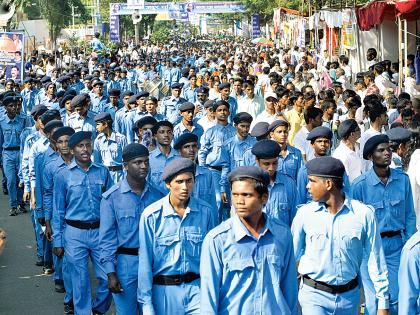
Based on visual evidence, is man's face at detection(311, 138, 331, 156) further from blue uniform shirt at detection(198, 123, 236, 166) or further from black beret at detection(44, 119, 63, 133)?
black beret at detection(44, 119, 63, 133)

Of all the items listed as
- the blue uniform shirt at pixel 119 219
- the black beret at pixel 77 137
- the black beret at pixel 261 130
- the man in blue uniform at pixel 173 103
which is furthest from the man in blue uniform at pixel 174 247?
the man in blue uniform at pixel 173 103

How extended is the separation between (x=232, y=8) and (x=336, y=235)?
6419 centimetres

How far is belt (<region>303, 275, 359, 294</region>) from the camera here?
5844 mm

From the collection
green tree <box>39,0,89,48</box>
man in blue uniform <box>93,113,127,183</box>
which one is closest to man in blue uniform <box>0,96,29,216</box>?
man in blue uniform <box>93,113,127,183</box>

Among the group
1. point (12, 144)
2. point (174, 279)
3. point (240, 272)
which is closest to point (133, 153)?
point (174, 279)

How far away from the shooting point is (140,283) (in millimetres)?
5730

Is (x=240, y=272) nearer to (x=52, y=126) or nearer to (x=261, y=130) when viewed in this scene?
(x=261, y=130)

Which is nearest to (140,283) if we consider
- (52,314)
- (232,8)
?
(52,314)

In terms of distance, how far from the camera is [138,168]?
273 inches

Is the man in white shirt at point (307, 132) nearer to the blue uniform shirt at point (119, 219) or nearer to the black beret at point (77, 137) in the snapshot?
the black beret at point (77, 137)

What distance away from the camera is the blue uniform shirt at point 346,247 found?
580cm

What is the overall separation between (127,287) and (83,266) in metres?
1.40

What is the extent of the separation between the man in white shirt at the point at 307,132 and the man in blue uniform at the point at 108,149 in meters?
2.21

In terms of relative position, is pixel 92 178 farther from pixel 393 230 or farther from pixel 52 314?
pixel 393 230
